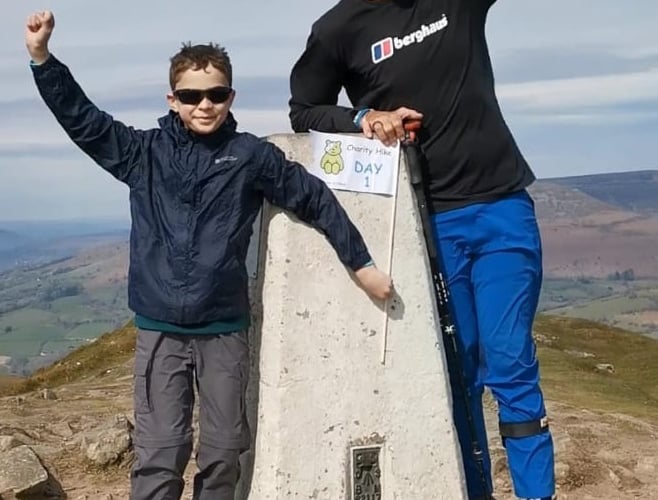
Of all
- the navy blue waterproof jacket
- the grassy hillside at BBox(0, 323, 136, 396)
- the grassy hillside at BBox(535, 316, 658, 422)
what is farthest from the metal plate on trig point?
the grassy hillside at BBox(0, 323, 136, 396)

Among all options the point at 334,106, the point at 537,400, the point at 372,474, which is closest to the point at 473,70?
the point at 334,106

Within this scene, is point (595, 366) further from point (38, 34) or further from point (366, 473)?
point (38, 34)

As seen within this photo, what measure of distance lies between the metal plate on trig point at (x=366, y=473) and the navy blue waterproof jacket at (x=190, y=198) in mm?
1056

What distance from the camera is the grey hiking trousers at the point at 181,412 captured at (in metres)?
5.75

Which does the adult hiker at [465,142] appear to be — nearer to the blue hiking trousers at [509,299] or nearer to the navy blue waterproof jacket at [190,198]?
the blue hiking trousers at [509,299]

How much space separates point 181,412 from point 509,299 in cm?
191

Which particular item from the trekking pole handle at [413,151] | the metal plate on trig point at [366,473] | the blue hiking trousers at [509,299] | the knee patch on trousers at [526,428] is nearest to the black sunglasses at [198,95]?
the trekking pole handle at [413,151]

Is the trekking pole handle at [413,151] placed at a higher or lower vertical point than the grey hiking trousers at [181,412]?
higher

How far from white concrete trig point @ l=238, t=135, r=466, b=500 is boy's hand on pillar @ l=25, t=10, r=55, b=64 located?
1.38m

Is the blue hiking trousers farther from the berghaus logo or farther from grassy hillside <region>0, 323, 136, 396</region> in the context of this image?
grassy hillside <region>0, 323, 136, 396</region>

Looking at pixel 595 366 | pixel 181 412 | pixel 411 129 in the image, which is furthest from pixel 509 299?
pixel 595 366

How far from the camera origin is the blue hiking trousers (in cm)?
596

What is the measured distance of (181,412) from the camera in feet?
19.0

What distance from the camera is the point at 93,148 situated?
227 inches
